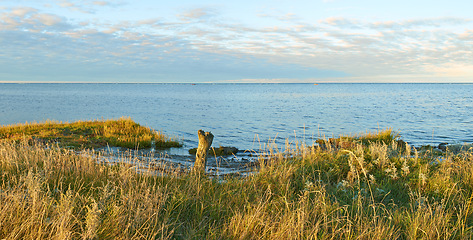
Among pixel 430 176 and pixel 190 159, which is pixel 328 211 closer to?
pixel 430 176

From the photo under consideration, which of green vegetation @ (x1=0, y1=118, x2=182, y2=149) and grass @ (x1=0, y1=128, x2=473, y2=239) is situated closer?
grass @ (x1=0, y1=128, x2=473, y2=239)

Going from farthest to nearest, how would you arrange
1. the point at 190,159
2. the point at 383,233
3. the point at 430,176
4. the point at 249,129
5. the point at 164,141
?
the point at 249,129 → the point at 164,141 → the point at 190,159 → the point at 430,176 → the point at 383,233

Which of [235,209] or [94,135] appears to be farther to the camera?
[94,135]

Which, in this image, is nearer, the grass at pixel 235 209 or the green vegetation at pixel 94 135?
the grass at pixel 235 209

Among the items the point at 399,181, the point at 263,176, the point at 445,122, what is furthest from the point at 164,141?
the point at 445,122

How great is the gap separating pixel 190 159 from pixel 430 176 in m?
9.76

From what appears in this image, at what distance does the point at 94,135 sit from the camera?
762 inches

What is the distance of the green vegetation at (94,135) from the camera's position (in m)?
17.1

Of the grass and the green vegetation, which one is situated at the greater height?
the grass

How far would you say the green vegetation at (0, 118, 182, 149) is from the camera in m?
17.1

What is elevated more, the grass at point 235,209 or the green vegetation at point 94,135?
the grass at point 235,209

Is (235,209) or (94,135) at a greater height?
(235,209)

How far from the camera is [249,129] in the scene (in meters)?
29.7

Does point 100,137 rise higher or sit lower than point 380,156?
lower
